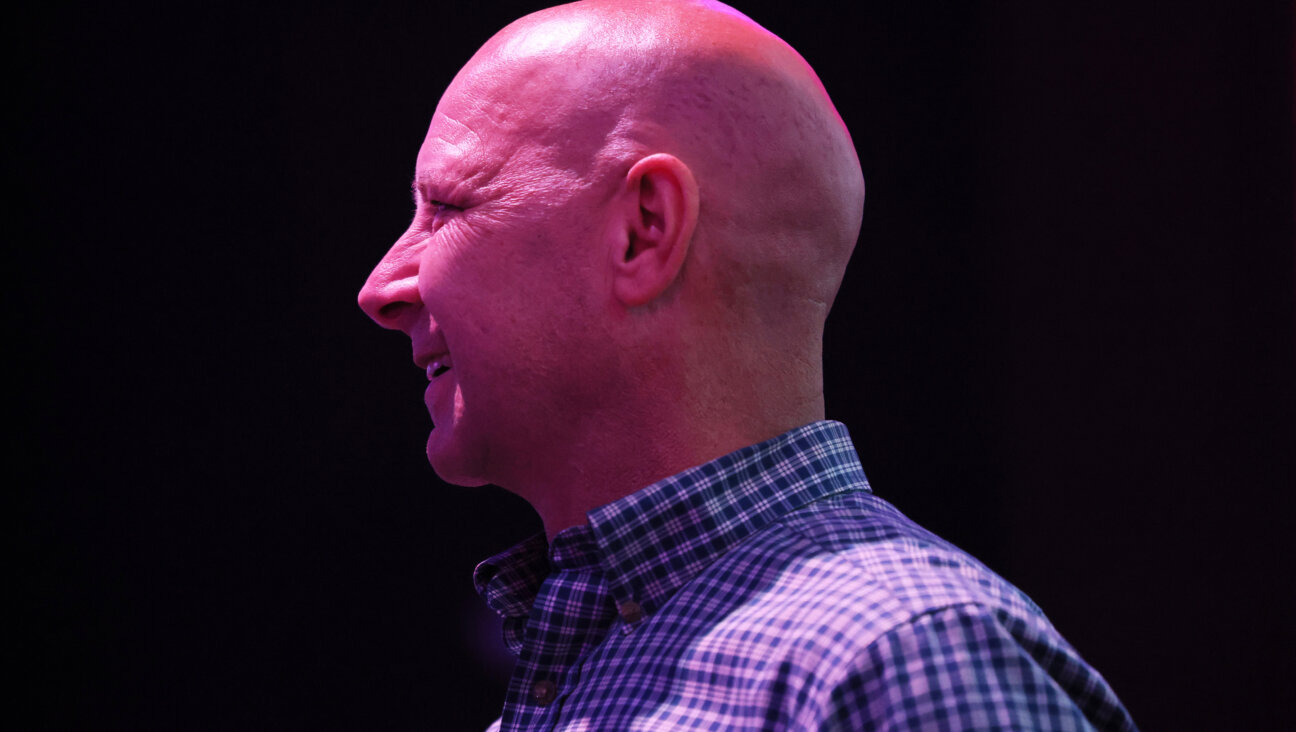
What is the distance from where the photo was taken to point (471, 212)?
1.09m

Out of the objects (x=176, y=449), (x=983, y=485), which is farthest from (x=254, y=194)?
(x=983, y=485)

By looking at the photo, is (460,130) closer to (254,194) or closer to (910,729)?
(910,729)

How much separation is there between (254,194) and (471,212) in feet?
3.61

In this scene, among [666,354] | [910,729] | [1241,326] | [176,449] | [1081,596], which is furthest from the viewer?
[176,449]

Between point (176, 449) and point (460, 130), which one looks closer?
point (460, 130)

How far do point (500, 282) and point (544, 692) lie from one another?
369 mm

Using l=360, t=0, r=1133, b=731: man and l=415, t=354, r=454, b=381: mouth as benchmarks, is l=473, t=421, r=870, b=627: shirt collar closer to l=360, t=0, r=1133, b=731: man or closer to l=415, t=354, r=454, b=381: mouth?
l=360, t=0, r=1133, b=731: man

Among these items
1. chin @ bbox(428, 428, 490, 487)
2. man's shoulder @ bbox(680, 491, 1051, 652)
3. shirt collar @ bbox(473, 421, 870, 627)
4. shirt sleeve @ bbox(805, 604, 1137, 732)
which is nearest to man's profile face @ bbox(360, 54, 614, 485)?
chin @ bbox(428, 428, 490, 487)

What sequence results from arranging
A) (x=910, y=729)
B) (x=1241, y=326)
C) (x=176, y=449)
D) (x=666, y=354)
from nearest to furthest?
1. (x=910, y=729)
2. (x=666, y=354)
3. (x=1241, y=326)
4. (x=176, y=449)

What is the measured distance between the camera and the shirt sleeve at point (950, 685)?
71cm

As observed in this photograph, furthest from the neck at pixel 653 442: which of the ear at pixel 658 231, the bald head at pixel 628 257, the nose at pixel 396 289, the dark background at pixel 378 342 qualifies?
the dark background at pixel 378 342

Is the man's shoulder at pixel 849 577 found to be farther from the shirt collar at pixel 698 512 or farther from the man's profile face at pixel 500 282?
the man's profile face at pixel 500 282

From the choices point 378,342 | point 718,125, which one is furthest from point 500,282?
point 378,342

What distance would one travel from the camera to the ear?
102cm
